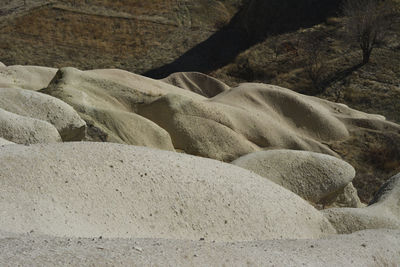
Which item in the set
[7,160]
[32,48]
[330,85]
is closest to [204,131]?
[7,160]

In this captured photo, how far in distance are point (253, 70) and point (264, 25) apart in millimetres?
3596

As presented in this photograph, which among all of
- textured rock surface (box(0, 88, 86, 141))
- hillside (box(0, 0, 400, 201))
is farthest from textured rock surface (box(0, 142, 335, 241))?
hillside (box(0, 0, 400, 201))

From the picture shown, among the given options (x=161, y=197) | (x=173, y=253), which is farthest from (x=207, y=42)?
(x=173, y=253)

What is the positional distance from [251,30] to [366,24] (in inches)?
236

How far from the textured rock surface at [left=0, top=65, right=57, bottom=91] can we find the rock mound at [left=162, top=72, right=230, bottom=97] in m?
3.35

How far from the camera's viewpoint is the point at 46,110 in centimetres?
809

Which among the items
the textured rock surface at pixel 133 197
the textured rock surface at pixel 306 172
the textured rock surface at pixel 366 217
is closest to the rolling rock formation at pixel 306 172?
the textured rock surface at pixel 306 172

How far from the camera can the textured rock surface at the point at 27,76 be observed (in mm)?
11687

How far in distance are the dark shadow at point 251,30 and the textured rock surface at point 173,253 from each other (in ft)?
60.0

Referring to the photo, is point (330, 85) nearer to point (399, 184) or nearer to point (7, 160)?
point (399, 184)

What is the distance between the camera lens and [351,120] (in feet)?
43.3

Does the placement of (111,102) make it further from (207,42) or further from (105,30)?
(105,30)

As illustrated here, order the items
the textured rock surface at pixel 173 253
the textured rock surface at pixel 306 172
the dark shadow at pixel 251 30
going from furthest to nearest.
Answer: the dark shadow at pixel 251 30 < the textured rock surface at pixel 306 172 < the textured rock surface at pixel 173 253

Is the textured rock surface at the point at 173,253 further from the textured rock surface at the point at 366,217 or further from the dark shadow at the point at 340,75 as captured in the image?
the dark shadow at the point at 340,75
